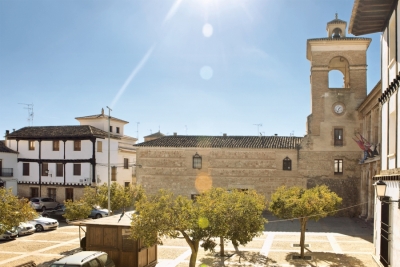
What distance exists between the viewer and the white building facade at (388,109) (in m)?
9.43

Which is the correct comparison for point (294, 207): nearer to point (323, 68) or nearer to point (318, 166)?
point (318, 166)

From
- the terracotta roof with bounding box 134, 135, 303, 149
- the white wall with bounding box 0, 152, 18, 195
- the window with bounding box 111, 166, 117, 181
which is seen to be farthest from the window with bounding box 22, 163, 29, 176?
the terracotta roof with bounding box 134, 135, 303, 149

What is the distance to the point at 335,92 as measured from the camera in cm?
3177

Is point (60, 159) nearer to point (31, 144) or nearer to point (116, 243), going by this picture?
point (31, 144)

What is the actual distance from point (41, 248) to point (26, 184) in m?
21.3

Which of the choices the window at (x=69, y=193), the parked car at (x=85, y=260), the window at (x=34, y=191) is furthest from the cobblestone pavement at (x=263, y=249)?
the window at (x=34, y=191)

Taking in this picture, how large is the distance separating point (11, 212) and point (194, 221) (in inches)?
243

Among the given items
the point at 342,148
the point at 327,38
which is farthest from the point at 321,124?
the point at 327,38

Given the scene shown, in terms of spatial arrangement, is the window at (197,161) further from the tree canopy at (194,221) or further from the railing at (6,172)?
the tree canopy at (194,221)

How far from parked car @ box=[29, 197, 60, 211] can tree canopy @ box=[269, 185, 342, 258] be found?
2232 cm

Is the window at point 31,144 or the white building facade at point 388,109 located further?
the window at point 31,144

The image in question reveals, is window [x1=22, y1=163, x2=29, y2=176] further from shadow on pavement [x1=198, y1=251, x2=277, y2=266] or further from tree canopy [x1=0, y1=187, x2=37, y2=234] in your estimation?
shadow on pavement [x1=198, y1=251, x2=277, y2=266]

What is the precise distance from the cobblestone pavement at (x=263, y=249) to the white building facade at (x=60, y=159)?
11642 mm

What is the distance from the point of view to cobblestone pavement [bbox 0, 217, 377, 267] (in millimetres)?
16469
